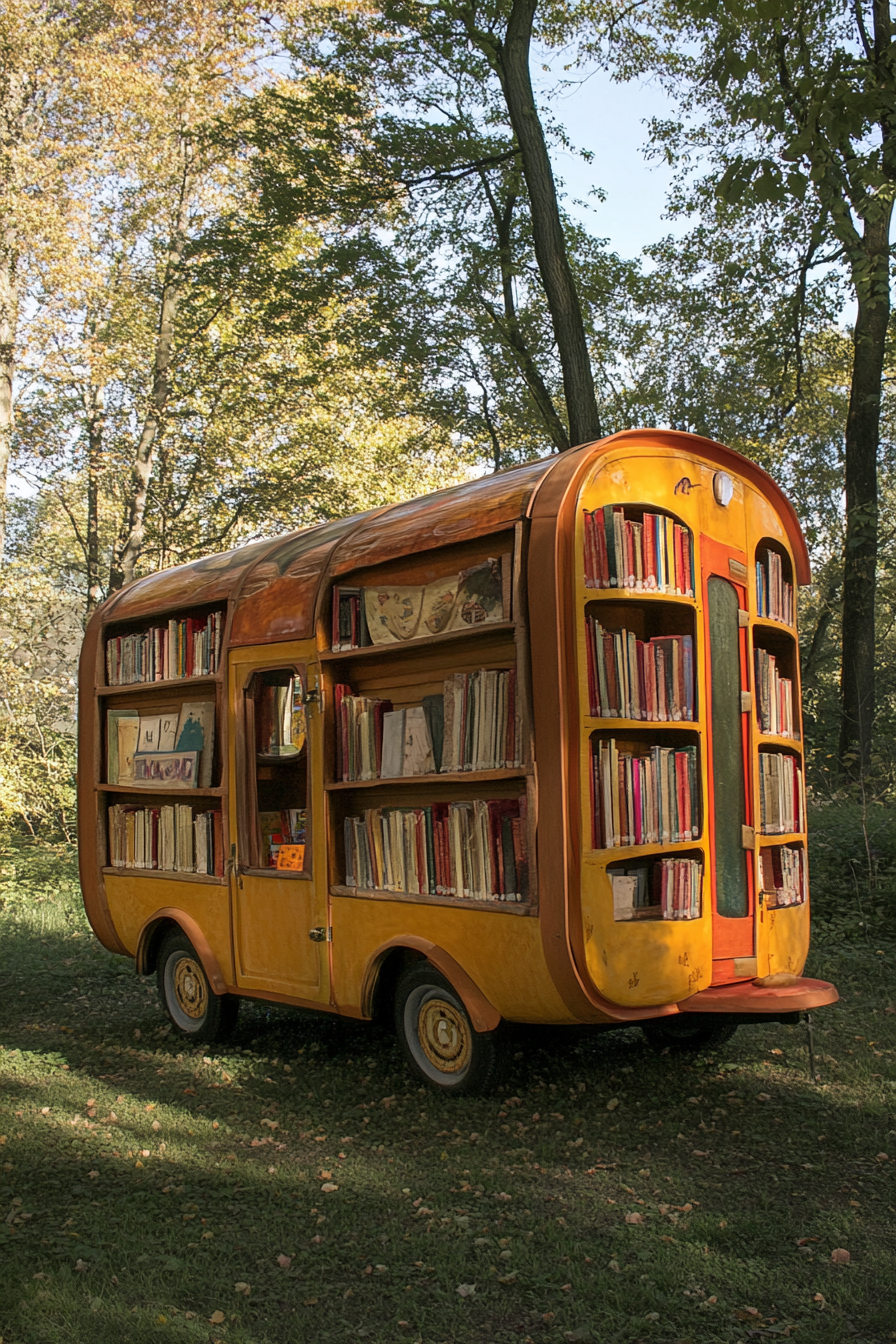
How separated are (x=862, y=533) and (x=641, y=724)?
8.28 metres

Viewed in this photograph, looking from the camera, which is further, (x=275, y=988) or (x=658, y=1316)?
(x=275, y=988)

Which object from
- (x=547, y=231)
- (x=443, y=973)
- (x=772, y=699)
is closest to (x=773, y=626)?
(x=772, y=699)

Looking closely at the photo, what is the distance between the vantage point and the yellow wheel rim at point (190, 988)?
788 centimetres

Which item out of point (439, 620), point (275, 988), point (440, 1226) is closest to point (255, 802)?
point (275, 988)

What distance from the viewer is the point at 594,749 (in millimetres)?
5562

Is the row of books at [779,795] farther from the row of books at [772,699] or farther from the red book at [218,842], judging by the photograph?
the red book at [218,842]

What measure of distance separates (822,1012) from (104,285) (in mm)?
19379

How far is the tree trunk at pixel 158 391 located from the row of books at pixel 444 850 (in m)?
15.3

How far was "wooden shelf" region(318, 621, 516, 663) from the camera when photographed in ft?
19.1

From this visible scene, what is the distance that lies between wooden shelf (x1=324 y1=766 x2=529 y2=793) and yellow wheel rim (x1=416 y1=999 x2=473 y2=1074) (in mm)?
1194

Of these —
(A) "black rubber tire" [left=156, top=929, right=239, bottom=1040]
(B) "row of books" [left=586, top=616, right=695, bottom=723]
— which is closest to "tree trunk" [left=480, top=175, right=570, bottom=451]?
(A) "black rubber tire" [left=156, top=929, right=239, bottom=1040]

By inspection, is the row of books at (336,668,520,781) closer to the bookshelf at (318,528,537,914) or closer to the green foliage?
the bookshelf at (318,528,537,914)

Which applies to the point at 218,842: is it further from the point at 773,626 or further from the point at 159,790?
the point at 773,626

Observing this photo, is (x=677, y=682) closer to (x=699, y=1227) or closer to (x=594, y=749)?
(x=594, y=749)
